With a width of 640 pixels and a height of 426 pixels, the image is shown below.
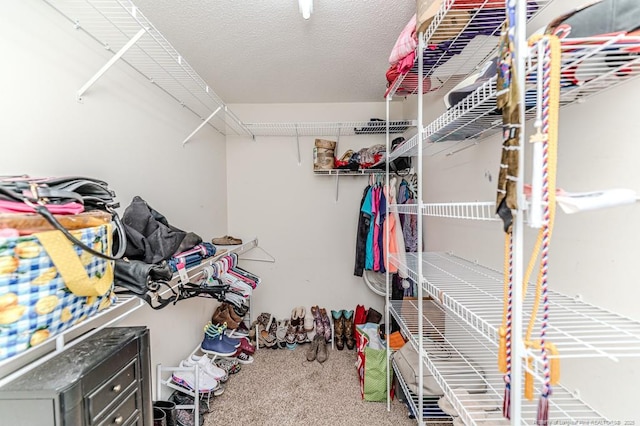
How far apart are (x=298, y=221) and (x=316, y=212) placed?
22cm

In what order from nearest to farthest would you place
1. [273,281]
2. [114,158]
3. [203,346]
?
[114,158], [203,346], [273,281]

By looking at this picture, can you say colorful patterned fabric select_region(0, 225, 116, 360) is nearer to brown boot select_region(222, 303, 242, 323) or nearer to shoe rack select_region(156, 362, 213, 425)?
shoe rack select_region(156, 362, 213, 425)

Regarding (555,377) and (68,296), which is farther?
(68,296)

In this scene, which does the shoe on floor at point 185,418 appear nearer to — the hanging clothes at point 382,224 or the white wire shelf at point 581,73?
the hanging clothes at point 382,224

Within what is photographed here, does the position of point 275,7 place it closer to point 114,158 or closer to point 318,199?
point 114,158

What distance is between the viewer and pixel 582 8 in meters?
0.66

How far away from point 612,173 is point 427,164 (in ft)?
4.72

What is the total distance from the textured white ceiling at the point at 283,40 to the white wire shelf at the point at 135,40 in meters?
0.26

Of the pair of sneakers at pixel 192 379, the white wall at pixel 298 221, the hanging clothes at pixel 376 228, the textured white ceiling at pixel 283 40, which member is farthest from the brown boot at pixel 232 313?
the textured white ceiling at pixel 283 40

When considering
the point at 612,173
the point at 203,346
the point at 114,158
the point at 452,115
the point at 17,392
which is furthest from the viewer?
the point at 203,346

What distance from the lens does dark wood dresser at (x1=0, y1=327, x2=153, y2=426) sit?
2.27 ft

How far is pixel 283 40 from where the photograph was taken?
1799 mm

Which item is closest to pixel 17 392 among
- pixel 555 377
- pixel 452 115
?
pixel 555 377

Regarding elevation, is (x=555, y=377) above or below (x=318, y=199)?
below
